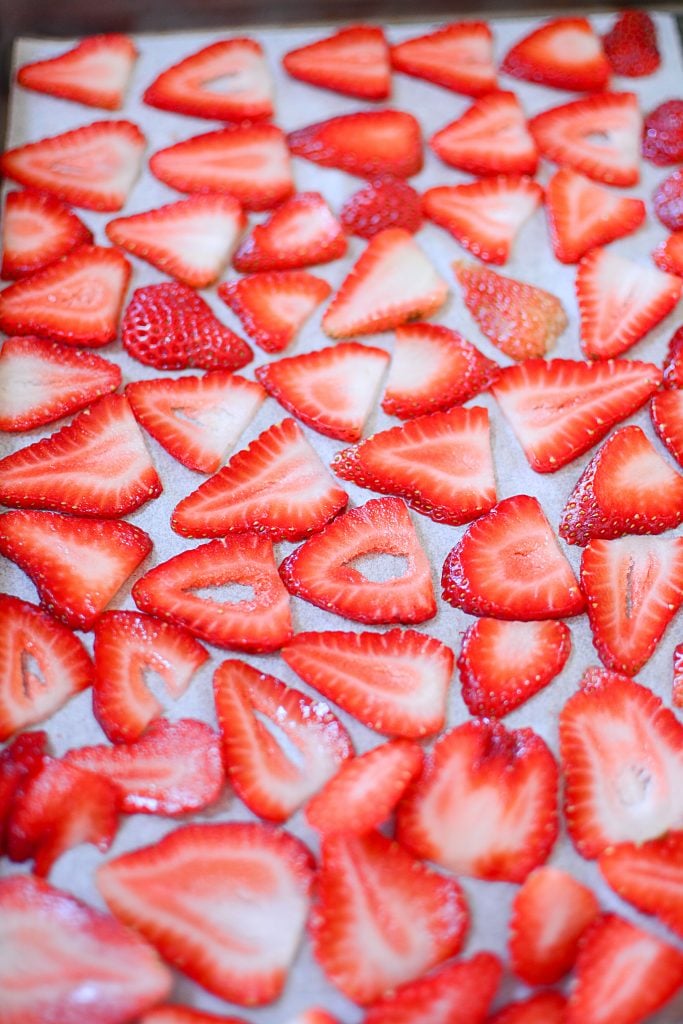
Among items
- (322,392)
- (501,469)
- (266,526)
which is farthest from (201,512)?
(501,469)

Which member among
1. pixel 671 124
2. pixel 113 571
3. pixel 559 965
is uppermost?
pixel 671 124

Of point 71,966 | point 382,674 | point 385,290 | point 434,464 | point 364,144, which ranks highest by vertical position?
point 364,144

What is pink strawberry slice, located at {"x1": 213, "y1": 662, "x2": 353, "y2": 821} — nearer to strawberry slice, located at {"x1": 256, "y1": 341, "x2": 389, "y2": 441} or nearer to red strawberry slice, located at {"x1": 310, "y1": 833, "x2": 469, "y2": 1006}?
red strawberry slice, located at {"x1": 310, "y1": 833, "x2": 469, "y2": 1006}

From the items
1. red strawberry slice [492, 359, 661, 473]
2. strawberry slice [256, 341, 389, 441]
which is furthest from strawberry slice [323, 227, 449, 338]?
red strawberry slice [492, 359, 661, 473]

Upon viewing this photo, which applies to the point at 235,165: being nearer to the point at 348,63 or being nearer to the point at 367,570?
the point at 348,63

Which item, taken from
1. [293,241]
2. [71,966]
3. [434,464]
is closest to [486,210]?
[293,241]

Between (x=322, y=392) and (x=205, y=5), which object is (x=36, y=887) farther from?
(x=205, y=5)
